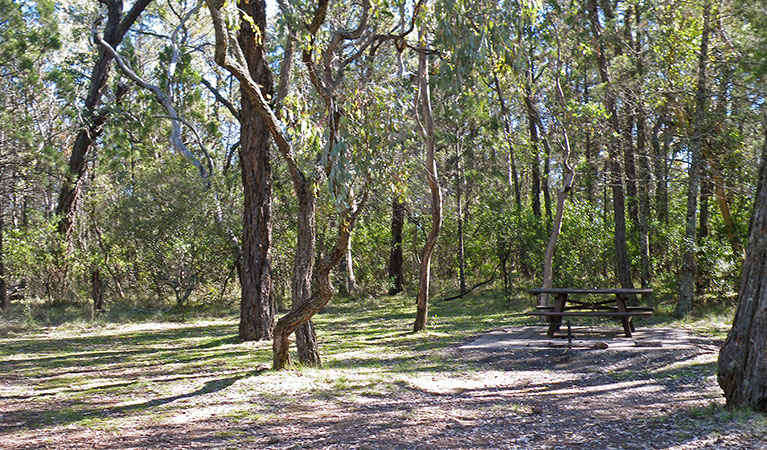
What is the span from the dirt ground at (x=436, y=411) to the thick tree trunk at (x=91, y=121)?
866cm

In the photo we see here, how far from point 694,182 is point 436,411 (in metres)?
7.91

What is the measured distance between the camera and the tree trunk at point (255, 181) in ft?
32.2

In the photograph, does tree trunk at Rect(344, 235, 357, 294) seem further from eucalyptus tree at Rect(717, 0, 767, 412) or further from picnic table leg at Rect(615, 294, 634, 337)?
eucalyptus tree at Rect(717, 0, 767, 412)

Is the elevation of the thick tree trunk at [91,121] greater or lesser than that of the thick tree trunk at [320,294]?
greater

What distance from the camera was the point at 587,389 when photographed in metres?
6.22

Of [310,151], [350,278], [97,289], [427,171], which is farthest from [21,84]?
[310,151]

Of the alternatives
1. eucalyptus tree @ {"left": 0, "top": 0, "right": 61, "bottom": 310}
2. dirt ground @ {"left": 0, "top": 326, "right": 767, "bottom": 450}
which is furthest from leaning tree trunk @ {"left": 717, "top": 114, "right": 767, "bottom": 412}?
eucalyptus tree @ {"left": 0, "top": 0, "right": 61, "bottom": 310}

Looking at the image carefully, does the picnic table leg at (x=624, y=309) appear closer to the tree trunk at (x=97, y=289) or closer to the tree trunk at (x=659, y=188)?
the tree trunk at (x=659, y=188)

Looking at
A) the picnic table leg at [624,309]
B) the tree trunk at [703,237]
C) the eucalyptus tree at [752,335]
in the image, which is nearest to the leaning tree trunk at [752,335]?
the eucalyptus tree at [752,335]

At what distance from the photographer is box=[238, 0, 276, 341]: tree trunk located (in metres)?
9.80

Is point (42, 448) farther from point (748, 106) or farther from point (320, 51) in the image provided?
point (748, 106)

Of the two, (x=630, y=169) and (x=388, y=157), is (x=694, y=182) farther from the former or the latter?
(x=388, y=157)

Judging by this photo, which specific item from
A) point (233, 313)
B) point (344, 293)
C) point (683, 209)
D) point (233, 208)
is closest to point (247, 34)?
point (233, 208)

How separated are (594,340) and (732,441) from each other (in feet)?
15.5
